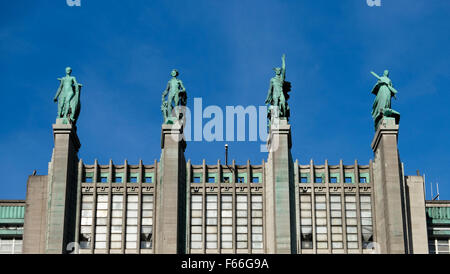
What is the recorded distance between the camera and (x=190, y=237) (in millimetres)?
58594

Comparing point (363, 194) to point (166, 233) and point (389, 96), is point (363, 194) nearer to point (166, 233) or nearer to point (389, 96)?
point (389, 96)

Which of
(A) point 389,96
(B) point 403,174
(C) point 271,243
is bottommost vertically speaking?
(C) point 271,243

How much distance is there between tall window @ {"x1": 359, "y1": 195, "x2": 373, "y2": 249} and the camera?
193 feet

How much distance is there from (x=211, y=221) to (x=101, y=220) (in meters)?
6.61

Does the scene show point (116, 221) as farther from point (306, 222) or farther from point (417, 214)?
point (417, 214)

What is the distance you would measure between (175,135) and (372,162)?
1227 centimetres

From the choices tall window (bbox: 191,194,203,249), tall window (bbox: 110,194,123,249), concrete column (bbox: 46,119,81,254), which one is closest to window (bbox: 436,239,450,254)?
tall window (bbox: 191,194,203,249)

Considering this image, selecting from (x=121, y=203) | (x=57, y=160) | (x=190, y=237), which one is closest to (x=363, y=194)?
(x=190, y=237)

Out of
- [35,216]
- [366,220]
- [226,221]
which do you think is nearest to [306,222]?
[366,220]

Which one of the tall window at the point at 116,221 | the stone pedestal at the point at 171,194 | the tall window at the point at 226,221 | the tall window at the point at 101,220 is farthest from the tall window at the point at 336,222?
the tall window at the point at 101,220

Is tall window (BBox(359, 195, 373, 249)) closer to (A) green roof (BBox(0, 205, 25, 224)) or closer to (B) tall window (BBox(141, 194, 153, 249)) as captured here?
(B) tall window (BBox(141, 194, 153, 249))

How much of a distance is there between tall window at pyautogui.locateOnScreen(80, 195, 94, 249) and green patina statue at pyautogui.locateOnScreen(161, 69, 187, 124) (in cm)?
674

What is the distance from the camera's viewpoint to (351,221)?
194 ft

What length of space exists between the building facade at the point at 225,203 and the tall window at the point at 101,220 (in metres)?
0.06
